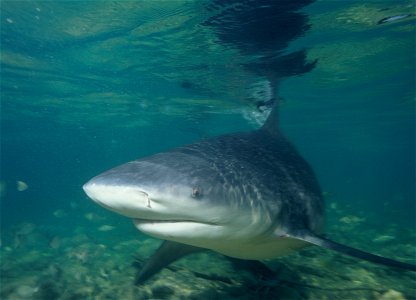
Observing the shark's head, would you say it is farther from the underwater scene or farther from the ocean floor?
the ocean floor

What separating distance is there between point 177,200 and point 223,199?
64cm

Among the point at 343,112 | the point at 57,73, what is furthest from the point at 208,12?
the point at 343,112

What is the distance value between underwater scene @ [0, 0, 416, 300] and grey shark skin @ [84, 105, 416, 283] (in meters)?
0.02

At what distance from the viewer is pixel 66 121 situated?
3372 centimetres

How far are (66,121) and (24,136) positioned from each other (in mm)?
15400

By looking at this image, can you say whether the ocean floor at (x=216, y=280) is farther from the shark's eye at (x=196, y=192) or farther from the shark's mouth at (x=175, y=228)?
the shark's eye at (x=196, y=192)

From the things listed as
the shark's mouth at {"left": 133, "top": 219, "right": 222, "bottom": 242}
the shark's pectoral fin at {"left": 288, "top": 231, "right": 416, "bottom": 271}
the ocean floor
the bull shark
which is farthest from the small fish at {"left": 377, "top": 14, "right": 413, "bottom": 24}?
the shark's mouth at {"left": 133, "top": 219, "right": 222, "bottom": 242}

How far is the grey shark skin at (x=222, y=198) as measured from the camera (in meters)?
2.73

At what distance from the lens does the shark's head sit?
2.64 metres

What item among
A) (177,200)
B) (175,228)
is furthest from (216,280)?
(177,200)

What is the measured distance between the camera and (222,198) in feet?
10.6

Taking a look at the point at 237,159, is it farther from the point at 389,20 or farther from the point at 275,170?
the point at 389,20

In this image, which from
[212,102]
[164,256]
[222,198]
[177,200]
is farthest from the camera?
[212,102]

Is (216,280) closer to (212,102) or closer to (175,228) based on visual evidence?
(175,228)
